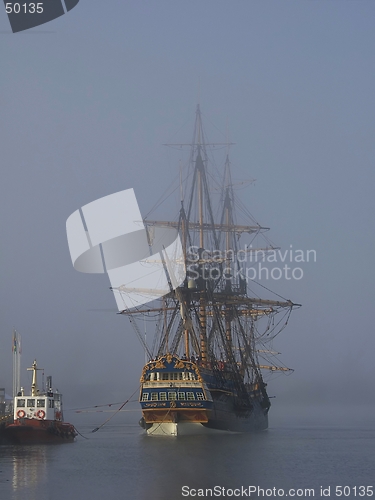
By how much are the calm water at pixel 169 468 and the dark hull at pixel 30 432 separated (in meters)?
1.14

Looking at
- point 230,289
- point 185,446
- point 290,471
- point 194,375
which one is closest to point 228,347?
point 230,289

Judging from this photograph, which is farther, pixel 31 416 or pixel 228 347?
pixel 228 347

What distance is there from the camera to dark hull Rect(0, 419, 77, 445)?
238 feet

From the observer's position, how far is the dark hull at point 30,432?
→ 72562 millimetres

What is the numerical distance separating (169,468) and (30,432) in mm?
19958

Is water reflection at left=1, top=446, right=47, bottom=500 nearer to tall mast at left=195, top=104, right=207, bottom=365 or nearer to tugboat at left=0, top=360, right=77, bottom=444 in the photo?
tugboat at left=0, top=360, right=77, bottom=444

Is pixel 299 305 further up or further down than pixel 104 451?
further up

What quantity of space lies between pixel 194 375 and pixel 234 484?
39.5m

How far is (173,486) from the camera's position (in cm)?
4834

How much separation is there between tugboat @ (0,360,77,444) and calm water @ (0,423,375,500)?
135 centimetres

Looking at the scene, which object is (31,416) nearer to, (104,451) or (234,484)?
(104,451)

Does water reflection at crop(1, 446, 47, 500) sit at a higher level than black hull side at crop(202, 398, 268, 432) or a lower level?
lower

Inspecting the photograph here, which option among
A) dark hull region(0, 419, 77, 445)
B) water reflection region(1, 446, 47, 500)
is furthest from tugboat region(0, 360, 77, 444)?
water reflection region(1, 446, 47, 500)

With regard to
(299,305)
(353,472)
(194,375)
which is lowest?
(353,472)
